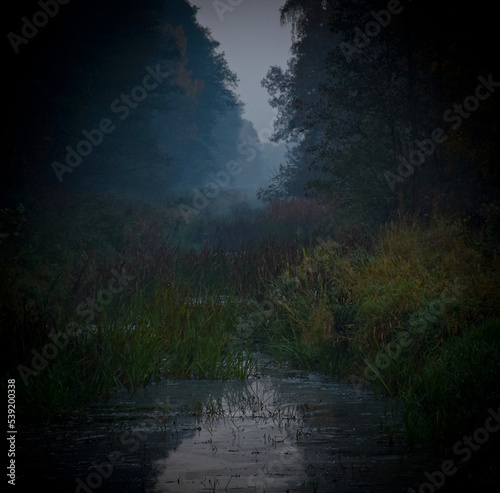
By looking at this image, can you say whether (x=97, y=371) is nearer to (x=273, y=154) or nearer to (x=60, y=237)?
(x=60, y=237)

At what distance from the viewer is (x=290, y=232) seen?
760 inches

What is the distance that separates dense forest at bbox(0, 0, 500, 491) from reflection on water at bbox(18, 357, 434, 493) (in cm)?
37
